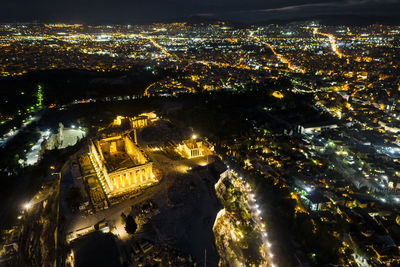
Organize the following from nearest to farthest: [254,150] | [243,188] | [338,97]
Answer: [243,188], [254,150], [338,97]

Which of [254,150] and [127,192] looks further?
[254,150]

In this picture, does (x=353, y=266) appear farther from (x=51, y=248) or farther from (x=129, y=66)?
(x=129, y=66)

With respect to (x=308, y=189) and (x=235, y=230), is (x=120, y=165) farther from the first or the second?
(x=308, y=189)

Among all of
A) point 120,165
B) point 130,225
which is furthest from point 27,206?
point 130,225

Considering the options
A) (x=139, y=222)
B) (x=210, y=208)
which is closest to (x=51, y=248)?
(x=139, y=222)

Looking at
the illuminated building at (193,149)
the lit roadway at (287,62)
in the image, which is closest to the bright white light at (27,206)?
the illuminated building at (193,149)

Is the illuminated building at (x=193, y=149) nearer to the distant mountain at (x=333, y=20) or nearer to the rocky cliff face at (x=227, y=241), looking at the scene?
the rocky cliff face at (x=227, y=241)
